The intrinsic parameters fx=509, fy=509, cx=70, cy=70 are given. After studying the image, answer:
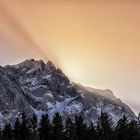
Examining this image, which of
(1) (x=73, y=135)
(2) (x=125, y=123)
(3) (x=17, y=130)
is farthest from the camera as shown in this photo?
(3) (x=17, y=130)

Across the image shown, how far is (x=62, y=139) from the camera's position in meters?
144

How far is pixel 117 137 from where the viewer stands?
138 metres

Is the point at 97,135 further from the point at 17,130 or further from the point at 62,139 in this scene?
the point at 17,130

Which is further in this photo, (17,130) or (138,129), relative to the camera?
(17,130)

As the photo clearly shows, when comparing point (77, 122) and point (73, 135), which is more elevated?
point (77, 122)

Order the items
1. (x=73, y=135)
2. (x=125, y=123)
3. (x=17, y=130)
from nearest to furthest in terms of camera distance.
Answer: (x=73, y=135) < (x=125, y=123) < (x=17, y=130)

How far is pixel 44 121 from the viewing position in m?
147

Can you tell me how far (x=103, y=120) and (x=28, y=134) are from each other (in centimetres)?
2220

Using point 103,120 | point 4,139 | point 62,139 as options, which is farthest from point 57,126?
point 4,139

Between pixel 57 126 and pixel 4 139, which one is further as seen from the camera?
pixel 4 139

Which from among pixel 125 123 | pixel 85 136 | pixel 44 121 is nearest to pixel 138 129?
pixel 125 123

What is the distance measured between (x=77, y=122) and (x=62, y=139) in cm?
768

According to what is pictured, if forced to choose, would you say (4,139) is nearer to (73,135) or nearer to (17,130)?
(17,130)

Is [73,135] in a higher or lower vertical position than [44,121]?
lower
